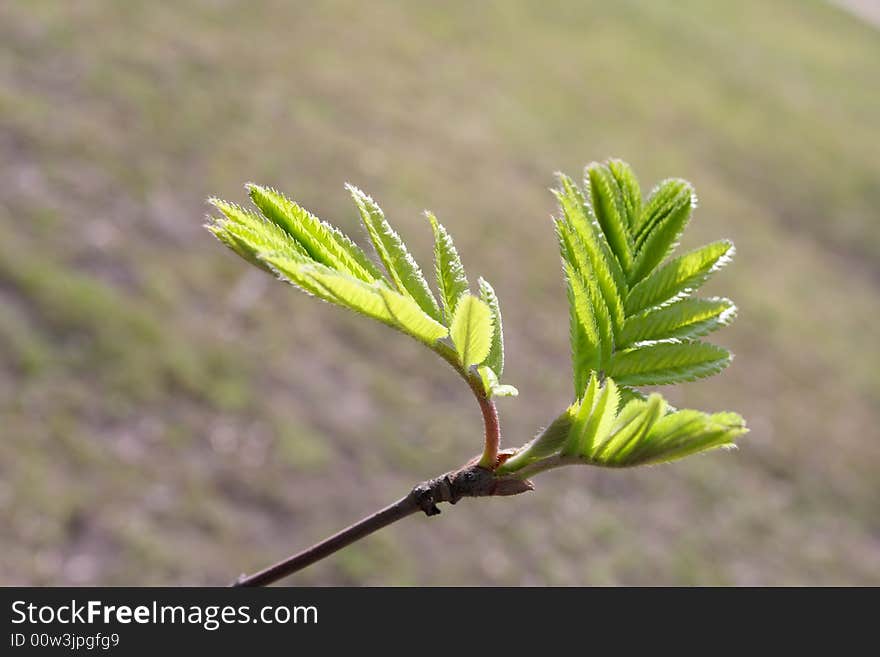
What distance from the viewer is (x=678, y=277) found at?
88 centimetres

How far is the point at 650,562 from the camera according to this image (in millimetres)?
4949

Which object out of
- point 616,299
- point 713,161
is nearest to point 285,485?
point 616,299

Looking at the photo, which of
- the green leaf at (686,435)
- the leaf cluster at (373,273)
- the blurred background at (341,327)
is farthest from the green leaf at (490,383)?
the blurred background at (341,327)

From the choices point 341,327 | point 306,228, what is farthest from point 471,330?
point 341,327

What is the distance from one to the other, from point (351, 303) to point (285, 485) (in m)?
3.92

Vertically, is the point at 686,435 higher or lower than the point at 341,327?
lower

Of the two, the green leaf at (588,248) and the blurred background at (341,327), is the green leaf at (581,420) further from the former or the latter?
the blurred background at (341,327)

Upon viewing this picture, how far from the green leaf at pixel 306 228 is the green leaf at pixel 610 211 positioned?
24 centimetres

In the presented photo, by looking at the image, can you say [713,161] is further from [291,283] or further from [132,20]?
[291,283]

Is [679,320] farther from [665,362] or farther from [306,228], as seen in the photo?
[306,228]

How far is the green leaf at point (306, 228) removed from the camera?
0.74 meters

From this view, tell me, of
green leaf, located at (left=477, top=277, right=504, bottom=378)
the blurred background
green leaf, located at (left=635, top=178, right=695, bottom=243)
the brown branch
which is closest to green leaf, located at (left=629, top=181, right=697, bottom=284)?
green leaf, located at (left=635, top=178, right=695, bottom=243)

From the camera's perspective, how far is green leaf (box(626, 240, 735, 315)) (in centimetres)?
87

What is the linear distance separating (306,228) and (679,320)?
355 mm
